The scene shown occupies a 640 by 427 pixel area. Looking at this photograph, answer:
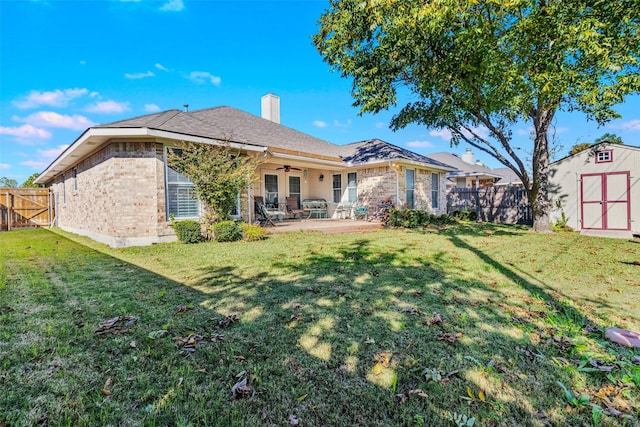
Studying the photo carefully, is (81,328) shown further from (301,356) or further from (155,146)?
(155,146)

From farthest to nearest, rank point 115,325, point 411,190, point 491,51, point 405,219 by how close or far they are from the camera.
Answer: point 411,190 < point 405,219 < point 491,51 < point 115,325

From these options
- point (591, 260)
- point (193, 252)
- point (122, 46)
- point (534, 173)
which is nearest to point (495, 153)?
point (534, 173)

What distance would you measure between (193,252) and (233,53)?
10655 mm

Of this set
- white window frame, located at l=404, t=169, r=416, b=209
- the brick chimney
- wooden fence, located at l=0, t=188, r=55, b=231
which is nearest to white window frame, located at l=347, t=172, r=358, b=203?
white window frame, located at l=404, t=169, r=416, b=209

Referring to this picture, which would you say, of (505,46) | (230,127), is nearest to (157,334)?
(505,46)

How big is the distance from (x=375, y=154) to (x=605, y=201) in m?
8.80

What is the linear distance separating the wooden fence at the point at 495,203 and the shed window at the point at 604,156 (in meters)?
3.63

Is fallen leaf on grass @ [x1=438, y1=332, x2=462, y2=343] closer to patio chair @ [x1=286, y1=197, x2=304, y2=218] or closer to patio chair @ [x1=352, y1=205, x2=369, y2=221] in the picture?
patio chair @ [x1=352, y1=205, x2=369, y2=221]

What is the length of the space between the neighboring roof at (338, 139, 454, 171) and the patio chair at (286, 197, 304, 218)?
10.2 feet

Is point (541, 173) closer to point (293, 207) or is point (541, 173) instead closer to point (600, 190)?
point (600, 190)

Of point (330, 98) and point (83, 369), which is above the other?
point (330, 98)

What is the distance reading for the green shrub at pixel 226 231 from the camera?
832 centimetres

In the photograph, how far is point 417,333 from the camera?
287 centimetres

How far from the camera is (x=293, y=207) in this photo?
1412 cm
